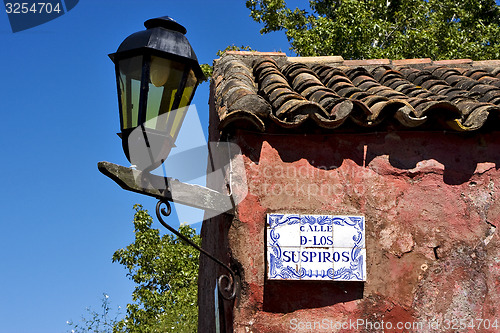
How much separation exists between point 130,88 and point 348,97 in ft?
5.66

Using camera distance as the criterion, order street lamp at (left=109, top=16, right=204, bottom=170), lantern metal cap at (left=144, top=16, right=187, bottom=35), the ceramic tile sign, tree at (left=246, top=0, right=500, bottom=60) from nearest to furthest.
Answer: street lamp at (left=109, top=16, right=204, bottom=170)
lantern metal cap at (left=144, top=16, right=187, bottom=35)
the ceramic tile sign
tree at (left=246, top=0, right=500, bottom=60)

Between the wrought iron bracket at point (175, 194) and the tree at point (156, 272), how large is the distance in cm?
779

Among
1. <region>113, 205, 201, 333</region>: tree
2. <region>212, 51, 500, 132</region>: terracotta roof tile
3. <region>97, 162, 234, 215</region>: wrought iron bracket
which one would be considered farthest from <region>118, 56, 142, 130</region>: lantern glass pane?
<region>113, 205, 201, 333</region>: tree

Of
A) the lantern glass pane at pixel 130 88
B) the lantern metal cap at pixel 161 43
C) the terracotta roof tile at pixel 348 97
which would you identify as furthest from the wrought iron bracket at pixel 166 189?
the lantern metal cap at pixel 161 43

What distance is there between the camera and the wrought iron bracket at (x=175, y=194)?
337cm

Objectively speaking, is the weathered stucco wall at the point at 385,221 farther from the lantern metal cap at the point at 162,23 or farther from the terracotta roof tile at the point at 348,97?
the lantern metal cap at the point at 162,23

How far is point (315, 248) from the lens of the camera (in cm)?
371

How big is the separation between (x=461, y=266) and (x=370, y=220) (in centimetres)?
65

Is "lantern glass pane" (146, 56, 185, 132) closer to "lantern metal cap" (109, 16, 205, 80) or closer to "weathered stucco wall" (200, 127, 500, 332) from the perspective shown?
"lantern metal cap" (109, 16, 205, 80)

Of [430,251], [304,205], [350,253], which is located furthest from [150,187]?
[430,251]

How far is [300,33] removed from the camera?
12547mm

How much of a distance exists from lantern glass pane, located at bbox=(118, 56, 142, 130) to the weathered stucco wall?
0.85 meters

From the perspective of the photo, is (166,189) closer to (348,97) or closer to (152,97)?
(152,97)

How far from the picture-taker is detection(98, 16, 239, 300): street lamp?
331cm
